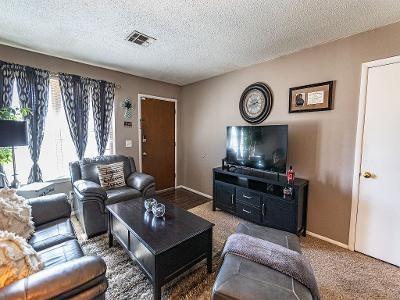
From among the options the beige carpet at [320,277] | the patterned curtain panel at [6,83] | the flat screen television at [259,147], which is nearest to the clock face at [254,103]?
the flat screen television at [259,147]

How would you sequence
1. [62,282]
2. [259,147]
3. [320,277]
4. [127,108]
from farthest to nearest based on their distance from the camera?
[127,108] → [259,147] → [320,277] → [62,282]

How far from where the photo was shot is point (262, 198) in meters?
2.64

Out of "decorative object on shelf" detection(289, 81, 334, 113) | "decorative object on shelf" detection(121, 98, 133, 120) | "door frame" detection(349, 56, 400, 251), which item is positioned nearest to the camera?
"door frame" detection(349, 56, 400, 251)

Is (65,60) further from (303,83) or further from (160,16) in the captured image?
(303,83)

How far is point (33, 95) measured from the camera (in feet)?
8.86

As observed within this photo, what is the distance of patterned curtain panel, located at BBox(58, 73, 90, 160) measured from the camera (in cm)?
298

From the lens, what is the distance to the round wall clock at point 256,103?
296 centimetres

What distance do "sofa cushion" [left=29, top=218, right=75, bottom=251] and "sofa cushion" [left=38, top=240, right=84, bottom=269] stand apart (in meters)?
0.07

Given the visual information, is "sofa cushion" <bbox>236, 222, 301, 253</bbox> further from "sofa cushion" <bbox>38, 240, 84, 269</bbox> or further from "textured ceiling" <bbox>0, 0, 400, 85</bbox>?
"textured ceiling" <bbox>0, 0, 400, 85</bbox>

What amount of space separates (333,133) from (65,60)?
12.6 feet

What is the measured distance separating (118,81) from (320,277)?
154 inches

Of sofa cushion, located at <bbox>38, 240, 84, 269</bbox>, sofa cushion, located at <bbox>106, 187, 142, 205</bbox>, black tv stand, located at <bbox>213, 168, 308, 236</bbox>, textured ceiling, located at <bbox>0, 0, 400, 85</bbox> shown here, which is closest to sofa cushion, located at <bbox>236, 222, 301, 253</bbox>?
black tv stand, located at <bbox>213, 168, 308, 236</bbox>

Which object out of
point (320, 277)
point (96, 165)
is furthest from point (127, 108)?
point (320, 277)

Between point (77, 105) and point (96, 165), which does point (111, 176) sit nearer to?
point (96, 165)
